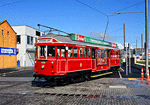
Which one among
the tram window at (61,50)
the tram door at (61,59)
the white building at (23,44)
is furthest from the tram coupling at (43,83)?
the white building at (23,44)

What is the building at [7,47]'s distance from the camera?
35219 mm

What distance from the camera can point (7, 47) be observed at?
36.6m

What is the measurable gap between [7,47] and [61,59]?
27261mm

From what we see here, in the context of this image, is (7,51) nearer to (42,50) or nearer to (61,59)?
(42,50)

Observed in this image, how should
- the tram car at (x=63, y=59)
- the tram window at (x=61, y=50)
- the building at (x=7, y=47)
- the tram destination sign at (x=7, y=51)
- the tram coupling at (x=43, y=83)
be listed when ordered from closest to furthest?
1. the tram car at (x=63, y=59)
2. the tram window at (x=61, y=50)
3. the tram coupling at (x=43, y=83)
4. the tram destination sign at (x=7, y=51)
5. the building at (x=7, y=47)

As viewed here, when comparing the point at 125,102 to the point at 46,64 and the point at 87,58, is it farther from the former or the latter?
the point at 87,58

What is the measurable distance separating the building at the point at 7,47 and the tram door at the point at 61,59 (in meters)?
25.7

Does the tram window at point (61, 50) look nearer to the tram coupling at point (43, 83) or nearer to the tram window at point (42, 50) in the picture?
the tram window at point (42, 50)

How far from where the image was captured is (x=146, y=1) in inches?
714

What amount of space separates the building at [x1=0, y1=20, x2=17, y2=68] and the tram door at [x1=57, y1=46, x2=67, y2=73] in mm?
25749

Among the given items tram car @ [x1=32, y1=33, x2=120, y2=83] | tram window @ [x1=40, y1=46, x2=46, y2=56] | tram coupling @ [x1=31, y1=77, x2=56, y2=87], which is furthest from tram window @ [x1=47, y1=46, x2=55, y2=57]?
tram coupling @ [x1=31, y1=77, x2=56, y2=87]

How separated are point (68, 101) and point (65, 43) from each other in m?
5.23

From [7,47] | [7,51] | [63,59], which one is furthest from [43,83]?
[7,47]

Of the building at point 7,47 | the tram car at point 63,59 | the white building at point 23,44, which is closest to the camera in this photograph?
the tram car at point 63,59
